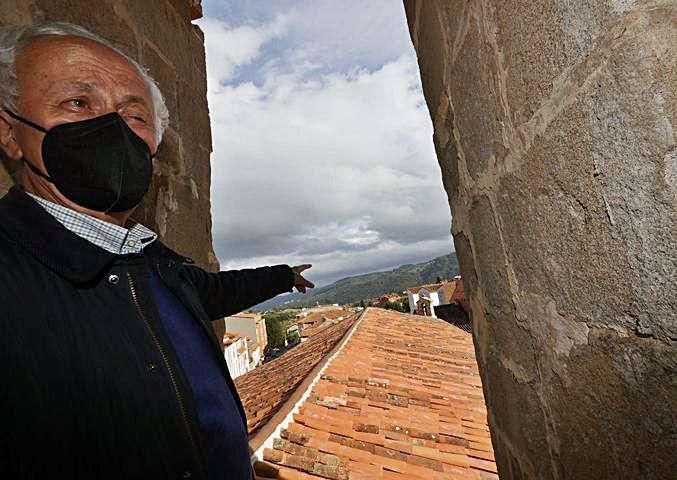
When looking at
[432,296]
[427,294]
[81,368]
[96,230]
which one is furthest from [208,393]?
[427,294]

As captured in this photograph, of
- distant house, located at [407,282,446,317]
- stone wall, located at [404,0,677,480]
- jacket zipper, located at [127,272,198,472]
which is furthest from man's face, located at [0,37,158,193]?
distant house, located at [407,282,446,317]

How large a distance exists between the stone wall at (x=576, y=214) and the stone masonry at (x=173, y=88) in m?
1.27

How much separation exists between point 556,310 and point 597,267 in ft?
0.57

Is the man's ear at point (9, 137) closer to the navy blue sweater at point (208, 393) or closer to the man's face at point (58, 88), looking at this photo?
the man's face at point (58, 88)

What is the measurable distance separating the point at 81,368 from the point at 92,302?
0.16m

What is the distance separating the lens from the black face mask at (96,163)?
0.96 metres

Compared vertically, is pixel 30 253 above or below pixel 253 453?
above

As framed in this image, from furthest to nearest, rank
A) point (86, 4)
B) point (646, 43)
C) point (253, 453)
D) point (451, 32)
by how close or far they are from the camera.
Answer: point (253, 453), point (86, 4), point (451, 32), point (646, 43)

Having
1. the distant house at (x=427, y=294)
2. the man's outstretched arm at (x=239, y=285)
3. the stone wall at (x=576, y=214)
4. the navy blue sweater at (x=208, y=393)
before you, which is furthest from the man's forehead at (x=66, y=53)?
the distant house at (x=427, y=294)

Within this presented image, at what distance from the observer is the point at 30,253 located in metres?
0.80

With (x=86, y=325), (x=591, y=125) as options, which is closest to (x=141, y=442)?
(x=86, y=325)

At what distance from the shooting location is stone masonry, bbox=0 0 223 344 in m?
1.39

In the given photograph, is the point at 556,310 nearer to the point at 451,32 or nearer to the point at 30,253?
the point at 451,32

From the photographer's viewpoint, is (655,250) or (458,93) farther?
(458,93)
